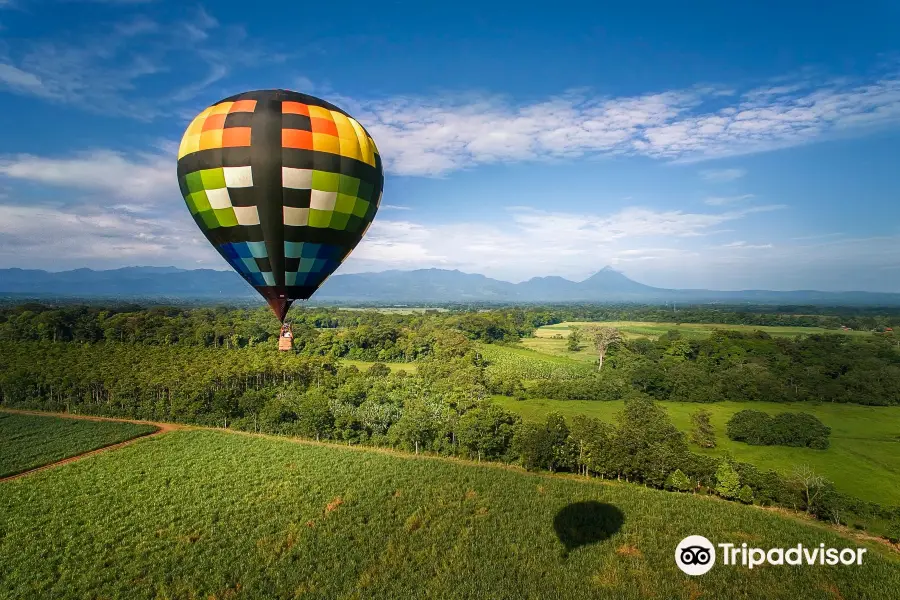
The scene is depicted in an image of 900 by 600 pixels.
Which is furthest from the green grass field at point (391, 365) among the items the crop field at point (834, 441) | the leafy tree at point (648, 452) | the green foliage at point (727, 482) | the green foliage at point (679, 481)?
the green foliage at point (727, 482)

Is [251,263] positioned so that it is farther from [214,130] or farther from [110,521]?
[110,521]

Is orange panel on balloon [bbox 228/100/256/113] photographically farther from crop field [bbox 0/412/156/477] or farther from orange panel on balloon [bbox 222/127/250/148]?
crop field [bbox 0/412/156/477]

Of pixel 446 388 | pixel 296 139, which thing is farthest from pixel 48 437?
pixel 296 139

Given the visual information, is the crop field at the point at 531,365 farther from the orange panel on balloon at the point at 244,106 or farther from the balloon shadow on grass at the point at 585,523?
the orange panel on balloon at the point at 244,106

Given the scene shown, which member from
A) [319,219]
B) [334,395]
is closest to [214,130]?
[319,219]

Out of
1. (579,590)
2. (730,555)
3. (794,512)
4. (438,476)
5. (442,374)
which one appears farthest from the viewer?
(442,374)

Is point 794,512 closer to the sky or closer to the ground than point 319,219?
closer to the ground
